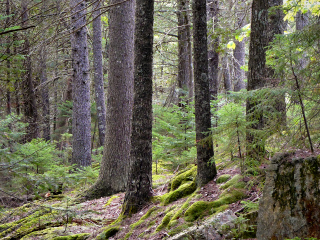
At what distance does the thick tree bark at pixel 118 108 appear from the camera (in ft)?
26.8

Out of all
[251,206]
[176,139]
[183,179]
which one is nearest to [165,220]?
[183,179]

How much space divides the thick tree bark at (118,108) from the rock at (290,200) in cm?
543

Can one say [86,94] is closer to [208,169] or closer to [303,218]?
[208,169]

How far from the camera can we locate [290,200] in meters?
3.07

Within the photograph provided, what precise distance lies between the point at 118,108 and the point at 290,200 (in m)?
5.91

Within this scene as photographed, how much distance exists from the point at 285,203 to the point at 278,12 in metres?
4.16

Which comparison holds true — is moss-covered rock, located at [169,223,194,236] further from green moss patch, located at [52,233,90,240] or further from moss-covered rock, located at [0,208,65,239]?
moss-covered rock, located at [0,208,65,239]

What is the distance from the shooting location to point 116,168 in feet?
26.7

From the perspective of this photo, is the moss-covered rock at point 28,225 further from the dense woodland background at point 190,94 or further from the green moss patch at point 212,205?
the green moss patch at point 212,205

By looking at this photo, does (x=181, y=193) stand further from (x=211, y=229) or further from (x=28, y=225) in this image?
(x=28, y=225)

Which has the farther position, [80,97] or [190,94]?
[190,94]

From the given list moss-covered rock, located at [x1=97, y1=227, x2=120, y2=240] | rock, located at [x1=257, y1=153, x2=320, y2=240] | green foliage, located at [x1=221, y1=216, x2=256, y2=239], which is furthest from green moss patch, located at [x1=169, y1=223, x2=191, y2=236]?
moss-covered rock, located at [x1=97, y1=227, x2=120, y2=240]

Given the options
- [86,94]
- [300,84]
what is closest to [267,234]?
[300,84]

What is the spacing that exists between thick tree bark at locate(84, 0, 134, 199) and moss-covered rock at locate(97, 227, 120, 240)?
8.01 ft
